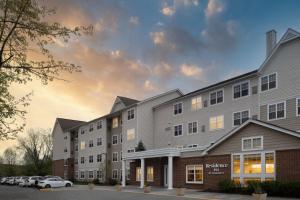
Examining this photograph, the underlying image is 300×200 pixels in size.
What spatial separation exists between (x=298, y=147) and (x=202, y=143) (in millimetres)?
14776

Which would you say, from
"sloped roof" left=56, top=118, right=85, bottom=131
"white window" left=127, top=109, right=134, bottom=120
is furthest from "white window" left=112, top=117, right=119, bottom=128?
"sloped roof" left=56, top=118, right=85, bottom=131

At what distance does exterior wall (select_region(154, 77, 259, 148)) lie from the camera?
34.0 metres

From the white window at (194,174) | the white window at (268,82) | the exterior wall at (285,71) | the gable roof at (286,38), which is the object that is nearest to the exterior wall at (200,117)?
the white window at (268,82)

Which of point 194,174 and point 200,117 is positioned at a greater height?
point 200,117

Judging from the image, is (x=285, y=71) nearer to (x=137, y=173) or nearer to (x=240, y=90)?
(x=240, y=90)

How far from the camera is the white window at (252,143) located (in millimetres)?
27125

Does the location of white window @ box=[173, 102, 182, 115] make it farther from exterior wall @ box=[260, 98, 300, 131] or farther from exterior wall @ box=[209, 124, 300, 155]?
exterior wall @ box=[260, 98, 300, 131]

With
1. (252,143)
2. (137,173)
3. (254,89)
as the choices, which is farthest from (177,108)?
(252,143)

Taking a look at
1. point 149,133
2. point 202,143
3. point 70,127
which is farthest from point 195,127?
point 70,127

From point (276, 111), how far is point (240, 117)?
14.1 feet

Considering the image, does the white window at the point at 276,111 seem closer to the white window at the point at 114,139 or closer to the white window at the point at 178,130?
Result: the white window at the point at 178,130

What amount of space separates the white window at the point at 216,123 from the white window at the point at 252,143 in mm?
7803

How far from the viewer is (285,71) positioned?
30250 millimetres

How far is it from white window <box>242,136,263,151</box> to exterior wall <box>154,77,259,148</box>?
196 inches
